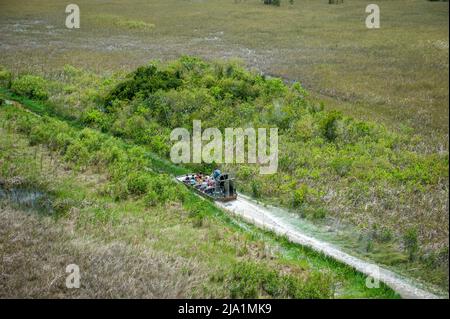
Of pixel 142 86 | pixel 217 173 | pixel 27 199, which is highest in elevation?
pixel 142 86

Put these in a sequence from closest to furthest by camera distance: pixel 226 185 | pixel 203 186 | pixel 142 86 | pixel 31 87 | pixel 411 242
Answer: pixel 411 242 → pixel 226 185 → pixel 203 186 → pixel 142 86 → pixel 31 87

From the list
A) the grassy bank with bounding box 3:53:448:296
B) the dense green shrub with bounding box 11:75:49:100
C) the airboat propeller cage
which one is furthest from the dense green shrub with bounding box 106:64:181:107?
the airboat propeller cage

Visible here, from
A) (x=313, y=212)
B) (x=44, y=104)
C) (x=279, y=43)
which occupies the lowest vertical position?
(x=313, y=212)

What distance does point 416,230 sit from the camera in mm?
16656

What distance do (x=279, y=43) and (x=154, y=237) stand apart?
47.1 m

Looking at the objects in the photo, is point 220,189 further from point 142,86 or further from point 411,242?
point 142,86

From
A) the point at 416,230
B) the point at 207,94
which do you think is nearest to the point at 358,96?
the point at 207,94

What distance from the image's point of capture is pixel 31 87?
36.2 meters

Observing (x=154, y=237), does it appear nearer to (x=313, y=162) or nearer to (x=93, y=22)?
(x=313, y=162)

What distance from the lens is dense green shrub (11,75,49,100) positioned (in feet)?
115

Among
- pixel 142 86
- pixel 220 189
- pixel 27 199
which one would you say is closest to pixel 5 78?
pixel 142 86

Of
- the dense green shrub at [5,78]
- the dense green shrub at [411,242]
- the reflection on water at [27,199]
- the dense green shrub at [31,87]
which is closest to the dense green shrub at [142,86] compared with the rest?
the dense green shrub at [31,87]

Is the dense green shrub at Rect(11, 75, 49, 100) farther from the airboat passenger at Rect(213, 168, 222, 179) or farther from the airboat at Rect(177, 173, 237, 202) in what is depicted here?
the airboat passenger at Rect(213, 168, 222, 179)

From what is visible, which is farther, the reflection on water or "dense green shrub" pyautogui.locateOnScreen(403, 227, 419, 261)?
the reflection on water
